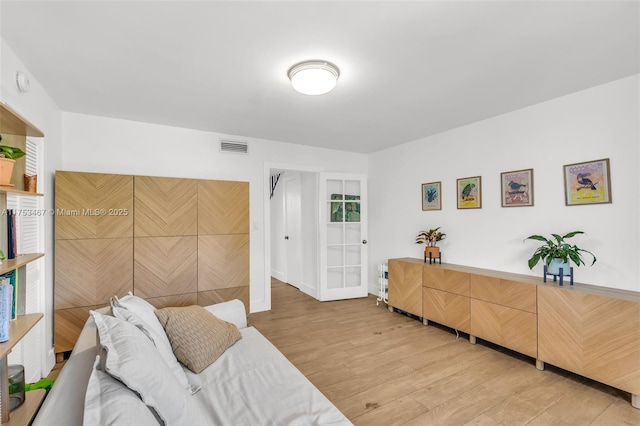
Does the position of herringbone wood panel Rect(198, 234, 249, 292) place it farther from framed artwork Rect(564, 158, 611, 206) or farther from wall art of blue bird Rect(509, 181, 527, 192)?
framed artwork Rect(564, 158, 611, 206)

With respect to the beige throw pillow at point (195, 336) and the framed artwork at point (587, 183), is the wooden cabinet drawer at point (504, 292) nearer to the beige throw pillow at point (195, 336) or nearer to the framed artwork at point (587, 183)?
the framed artwork at point (587, 183)

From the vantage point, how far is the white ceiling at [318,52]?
166 cm

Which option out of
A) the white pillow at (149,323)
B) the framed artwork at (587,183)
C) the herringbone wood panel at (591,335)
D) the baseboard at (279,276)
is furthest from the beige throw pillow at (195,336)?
the baseboard at (279,276)

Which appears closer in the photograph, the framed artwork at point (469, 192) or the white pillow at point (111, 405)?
the white pillow at point (111, 405)

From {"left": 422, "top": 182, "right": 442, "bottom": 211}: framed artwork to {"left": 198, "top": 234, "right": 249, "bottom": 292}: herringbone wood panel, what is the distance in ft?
8.13

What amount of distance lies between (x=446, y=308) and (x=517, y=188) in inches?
59.6

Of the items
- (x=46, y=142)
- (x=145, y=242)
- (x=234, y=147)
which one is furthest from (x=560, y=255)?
(x=46, y=142)

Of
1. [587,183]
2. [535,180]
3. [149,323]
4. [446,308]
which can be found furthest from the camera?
[446,308]

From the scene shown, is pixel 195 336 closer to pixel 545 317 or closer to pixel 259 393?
pixel 259 393

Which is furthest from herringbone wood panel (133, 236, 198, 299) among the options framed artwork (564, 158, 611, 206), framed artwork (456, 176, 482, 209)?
framed artwork (564, 158, 611, 206)

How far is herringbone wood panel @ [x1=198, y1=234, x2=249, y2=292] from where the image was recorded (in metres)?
3.31

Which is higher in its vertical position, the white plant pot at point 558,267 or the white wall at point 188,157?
the white wall at point 188,157

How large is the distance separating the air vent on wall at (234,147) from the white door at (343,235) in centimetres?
126

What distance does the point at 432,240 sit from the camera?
3.94m
